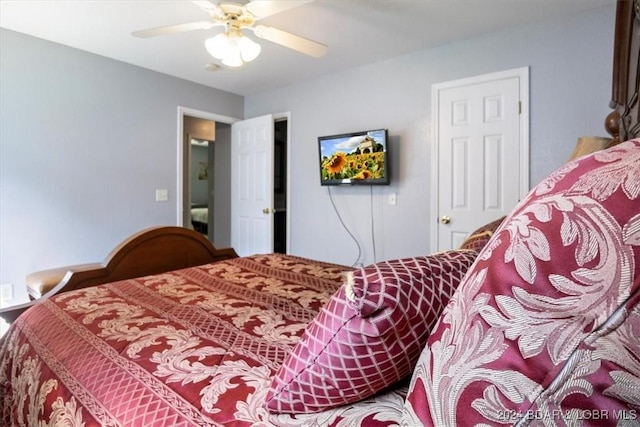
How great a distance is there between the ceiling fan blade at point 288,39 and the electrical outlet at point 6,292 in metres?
2.92

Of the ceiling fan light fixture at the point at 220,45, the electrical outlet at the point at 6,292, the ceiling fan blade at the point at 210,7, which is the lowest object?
the electrical outlet at the point at 6,292

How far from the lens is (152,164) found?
3725 millimetres

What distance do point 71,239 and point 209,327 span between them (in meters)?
2.79

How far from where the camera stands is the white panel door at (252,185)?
166 inches

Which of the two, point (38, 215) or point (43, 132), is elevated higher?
point (43, 132)

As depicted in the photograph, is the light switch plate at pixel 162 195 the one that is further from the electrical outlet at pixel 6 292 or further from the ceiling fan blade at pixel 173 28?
the ceiling fan blade at pixel 173 28

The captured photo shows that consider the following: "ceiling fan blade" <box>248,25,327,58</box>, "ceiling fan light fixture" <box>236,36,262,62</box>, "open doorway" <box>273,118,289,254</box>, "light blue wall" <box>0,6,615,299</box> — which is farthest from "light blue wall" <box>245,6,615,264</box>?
"ceiling fan light fixture" <box>236,36,262,62</box>

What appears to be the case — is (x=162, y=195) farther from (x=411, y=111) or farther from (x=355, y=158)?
(x=411, y=111)

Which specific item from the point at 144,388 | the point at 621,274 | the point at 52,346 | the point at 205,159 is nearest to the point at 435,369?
the point at 621,274

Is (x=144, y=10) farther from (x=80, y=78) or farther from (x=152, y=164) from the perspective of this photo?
(x=152, y=164)

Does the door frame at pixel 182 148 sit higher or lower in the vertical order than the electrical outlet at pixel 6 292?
higher

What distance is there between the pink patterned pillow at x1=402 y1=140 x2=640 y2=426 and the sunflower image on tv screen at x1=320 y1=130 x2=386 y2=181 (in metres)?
2.89

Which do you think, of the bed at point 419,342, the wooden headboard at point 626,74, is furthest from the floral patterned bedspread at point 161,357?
the wooden headboard at point 626,74

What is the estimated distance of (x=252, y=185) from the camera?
442 centimetres
